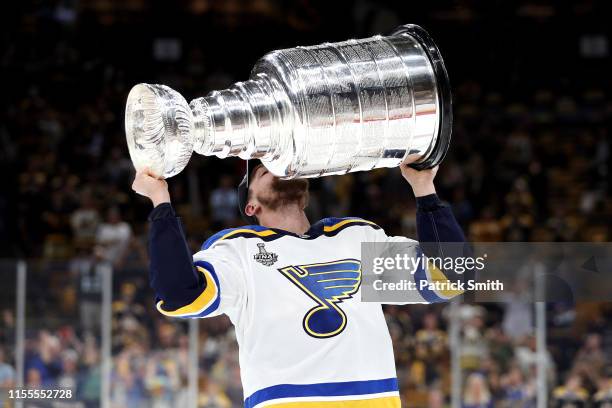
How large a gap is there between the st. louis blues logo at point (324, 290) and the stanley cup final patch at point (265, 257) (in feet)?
0.11

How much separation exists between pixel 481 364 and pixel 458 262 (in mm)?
3398

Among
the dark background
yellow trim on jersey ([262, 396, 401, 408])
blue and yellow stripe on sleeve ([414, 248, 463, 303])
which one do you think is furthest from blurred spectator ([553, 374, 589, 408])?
yellow trim on jersey ([262, 396, 401, 408])

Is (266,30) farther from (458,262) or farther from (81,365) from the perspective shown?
(458,262)

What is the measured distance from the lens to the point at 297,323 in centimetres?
249

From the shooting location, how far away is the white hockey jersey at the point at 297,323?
2.47m

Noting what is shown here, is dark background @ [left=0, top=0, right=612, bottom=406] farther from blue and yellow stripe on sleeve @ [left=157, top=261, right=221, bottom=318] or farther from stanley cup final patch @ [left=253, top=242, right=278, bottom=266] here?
blue and yellow stripe on sleeve @ [left=157, top=261, right=221, bottom=318]

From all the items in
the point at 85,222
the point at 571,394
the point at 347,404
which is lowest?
the point at 347,404

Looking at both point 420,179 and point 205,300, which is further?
point 420,179

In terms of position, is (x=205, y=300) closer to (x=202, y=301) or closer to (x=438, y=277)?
(x=202, y=301)

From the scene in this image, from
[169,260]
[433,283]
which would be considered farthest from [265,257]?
[433,283]

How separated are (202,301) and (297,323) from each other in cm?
27

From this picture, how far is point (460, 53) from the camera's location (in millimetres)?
12344

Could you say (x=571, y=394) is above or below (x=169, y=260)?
above

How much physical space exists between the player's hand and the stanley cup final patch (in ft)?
1.28
